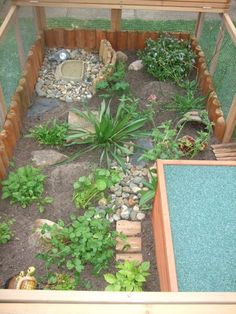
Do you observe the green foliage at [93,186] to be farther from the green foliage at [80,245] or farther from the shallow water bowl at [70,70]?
the shallow water bowl at [70,70]

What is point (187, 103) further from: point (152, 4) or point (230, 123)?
point (152, 4)

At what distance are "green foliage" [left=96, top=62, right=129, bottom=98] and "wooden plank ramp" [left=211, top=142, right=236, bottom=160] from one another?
1216mm

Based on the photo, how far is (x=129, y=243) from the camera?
276 cm

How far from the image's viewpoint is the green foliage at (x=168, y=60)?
4.14 meters

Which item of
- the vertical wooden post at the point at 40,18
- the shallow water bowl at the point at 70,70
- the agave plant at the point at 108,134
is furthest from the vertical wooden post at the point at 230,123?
the vertical wooden post at the point at 40,18

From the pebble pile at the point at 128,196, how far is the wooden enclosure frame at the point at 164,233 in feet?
0.71

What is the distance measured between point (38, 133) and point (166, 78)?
1.72 meters

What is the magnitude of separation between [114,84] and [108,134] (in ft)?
3.12

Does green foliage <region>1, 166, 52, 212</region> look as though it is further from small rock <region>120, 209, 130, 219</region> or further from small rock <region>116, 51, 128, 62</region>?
small rock <region>116, 51, 128, 62</region>

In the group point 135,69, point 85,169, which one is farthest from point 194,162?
point 135,69

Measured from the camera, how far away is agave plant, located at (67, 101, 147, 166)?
10.9 ft

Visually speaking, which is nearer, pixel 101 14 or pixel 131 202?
pixel 131 202

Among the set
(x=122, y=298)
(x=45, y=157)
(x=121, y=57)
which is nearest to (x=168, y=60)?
(x=121, y=57)

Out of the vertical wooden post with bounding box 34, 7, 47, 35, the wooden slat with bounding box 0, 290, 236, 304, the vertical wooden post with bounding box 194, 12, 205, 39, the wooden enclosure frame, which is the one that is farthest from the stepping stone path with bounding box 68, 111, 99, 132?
the wooden slat with bounding box 0, 290, 236, 304
